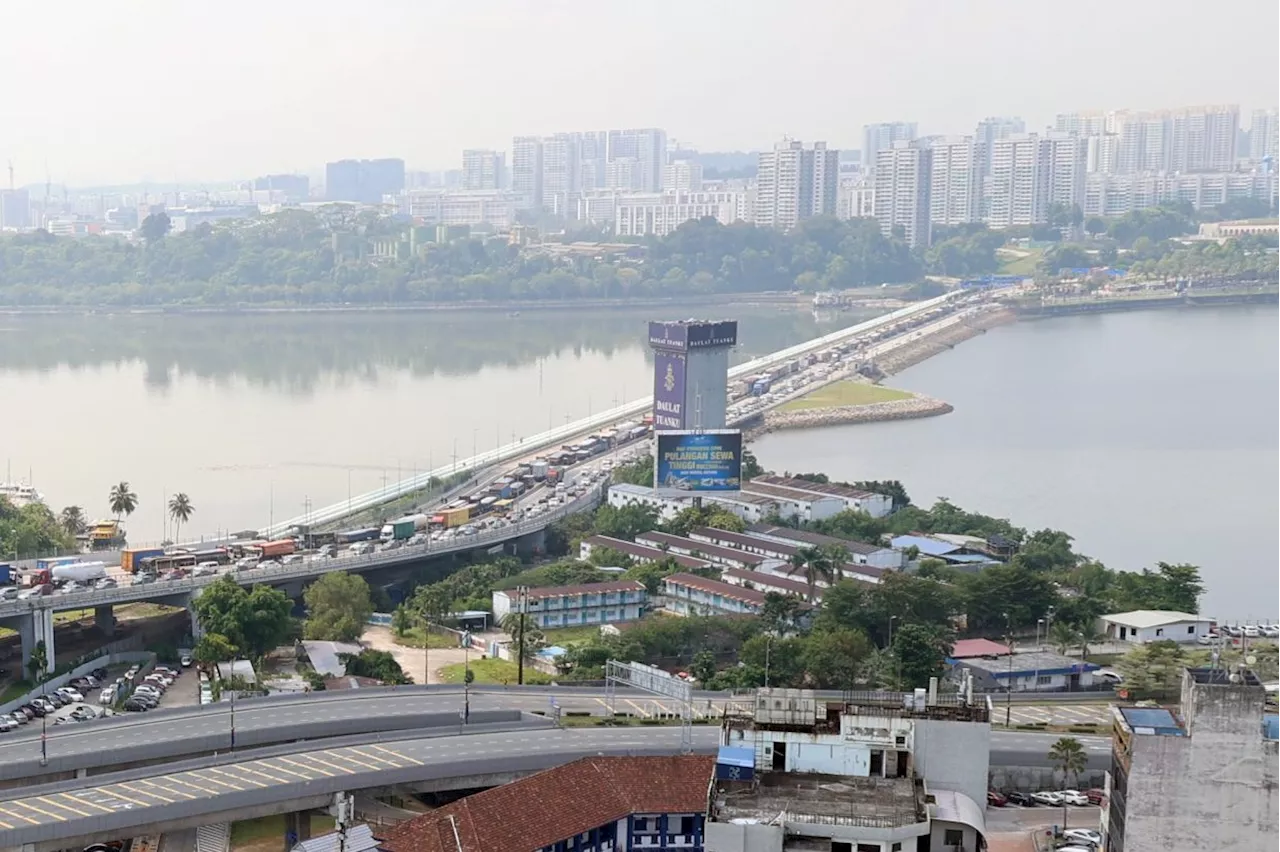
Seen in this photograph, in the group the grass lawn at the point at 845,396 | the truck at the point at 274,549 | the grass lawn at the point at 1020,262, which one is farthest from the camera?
the grass lawn at the point at 1020,262

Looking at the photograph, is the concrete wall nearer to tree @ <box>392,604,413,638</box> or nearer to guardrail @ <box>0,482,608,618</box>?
tree @ <box>392,604,413,638</box>

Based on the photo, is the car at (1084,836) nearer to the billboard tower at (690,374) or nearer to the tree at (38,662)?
the tree at (38,662)

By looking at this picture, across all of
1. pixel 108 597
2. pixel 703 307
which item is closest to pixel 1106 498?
pixel 108 597

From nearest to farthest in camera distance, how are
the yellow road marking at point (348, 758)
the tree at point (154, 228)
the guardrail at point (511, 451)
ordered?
the yellow road marking at point (348, 758), the guardrail at point (511, 451), the tree at point (154, 228)

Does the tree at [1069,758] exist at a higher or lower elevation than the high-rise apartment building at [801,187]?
lower

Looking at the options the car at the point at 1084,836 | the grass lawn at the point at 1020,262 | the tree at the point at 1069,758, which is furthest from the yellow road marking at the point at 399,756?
the grass lawn at the point at 1020,262

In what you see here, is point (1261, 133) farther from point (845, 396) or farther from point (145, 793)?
point (145, 793)

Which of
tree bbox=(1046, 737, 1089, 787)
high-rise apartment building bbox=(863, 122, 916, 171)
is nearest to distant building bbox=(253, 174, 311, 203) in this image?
high-rise apartment building bbox=(863, 122, 916, 171)

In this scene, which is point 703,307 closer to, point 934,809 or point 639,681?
point 639,681
